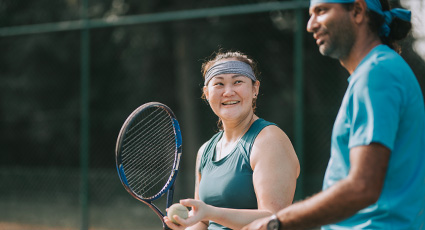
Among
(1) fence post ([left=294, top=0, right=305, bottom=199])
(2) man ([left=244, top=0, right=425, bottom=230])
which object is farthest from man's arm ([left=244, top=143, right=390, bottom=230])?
(1) fence post ([left=294, top=0, right=305, bottom=199])

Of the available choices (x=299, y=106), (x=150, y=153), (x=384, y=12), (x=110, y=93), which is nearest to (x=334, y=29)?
(x=384, y=12)

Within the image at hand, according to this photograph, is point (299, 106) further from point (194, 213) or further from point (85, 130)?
point (194, 213)

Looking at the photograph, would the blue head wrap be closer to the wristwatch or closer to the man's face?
the man's face

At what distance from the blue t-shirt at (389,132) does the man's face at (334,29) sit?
9 cm

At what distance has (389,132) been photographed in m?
1.72

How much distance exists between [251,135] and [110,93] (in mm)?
8934

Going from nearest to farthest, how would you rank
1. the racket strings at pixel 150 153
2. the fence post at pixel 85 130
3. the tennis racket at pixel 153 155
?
the tennis racket at pixel 153 155 < the racket strings at pixel 150 153 < the fence post at pixel 85 130

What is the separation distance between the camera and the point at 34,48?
12.4 meters

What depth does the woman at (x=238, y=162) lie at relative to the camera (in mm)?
2510

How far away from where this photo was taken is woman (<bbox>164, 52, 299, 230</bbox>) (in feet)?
8.23

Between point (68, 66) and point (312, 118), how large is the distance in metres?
5.95

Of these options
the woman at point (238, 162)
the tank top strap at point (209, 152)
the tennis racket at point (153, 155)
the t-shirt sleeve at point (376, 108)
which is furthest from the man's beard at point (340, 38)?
the tennis racket at point (153, 155)

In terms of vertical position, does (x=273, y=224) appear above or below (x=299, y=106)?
below

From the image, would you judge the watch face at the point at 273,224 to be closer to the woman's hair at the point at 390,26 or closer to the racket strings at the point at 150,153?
the woman's hair at the point at 390,26
